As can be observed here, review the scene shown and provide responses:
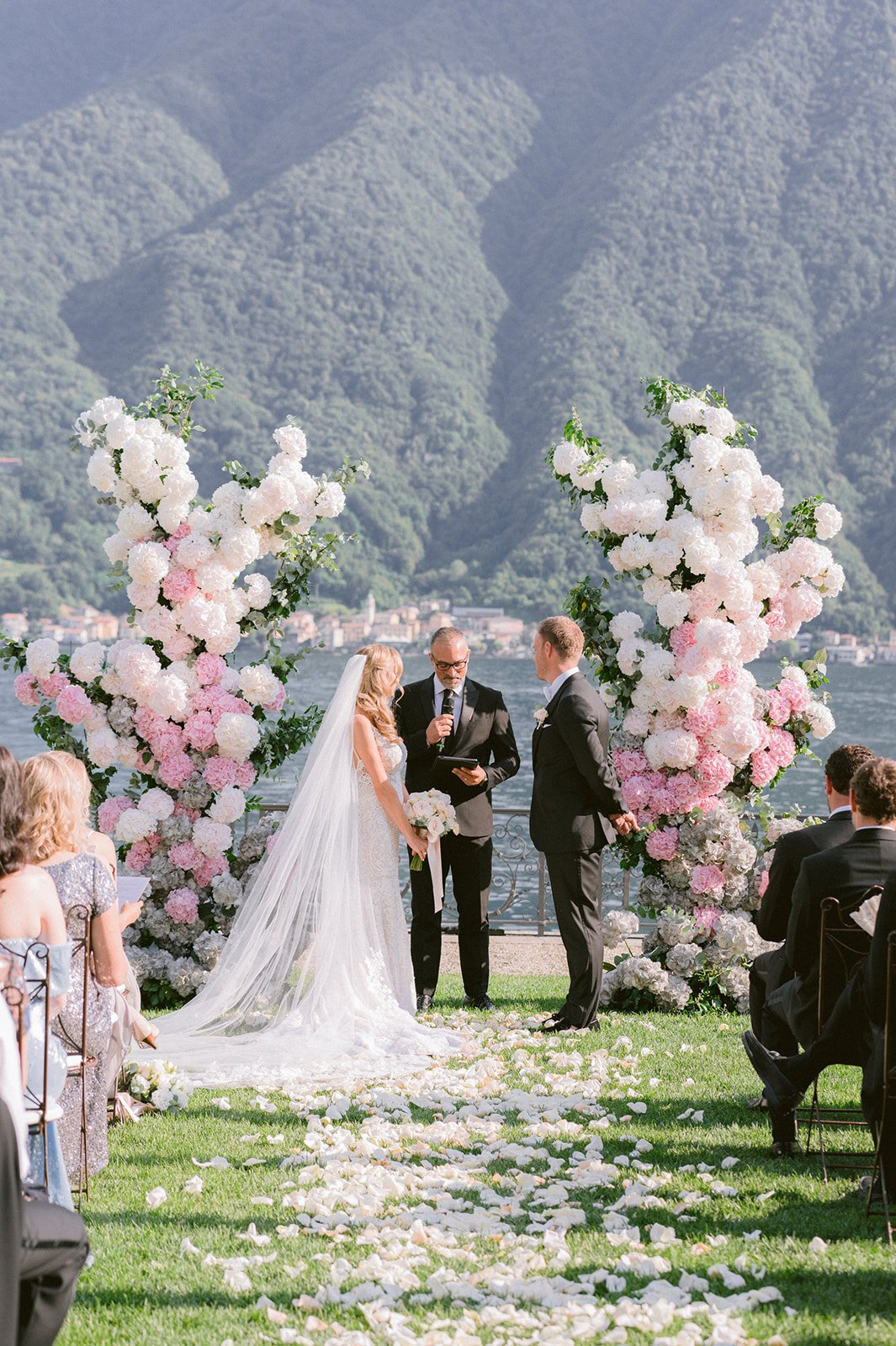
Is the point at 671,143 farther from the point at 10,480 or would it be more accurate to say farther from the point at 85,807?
the point at 85,807

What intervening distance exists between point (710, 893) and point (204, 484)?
67.8m

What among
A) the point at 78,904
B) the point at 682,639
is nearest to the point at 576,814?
the point at 682,639

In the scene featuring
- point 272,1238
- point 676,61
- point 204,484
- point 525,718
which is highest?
point 676,61

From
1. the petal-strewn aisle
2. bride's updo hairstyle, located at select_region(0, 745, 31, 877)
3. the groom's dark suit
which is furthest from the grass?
bride's updo hairstyle, located at select_region(0, 745, 31, 877)

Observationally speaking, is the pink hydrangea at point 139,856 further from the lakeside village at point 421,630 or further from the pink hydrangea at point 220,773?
the lakeside village at point 421,630

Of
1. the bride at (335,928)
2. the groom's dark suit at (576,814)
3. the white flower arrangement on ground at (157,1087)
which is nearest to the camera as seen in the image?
the white flower arrangement on ground at (157,1087)

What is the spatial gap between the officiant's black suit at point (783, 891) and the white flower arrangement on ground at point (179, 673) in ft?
12.7

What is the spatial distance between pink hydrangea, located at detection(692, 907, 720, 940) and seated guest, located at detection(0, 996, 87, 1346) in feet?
19.1

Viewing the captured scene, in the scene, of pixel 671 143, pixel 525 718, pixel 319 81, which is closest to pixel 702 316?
pixel 671 143

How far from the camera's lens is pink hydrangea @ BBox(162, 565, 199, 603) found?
29.1 ft

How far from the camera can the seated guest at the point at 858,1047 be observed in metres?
4.70

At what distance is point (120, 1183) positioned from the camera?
5254 millimetres

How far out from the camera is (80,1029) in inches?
211

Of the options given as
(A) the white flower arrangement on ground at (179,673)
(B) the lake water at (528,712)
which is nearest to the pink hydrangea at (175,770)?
(A) the white flower arrangement on ground at (179,673)
